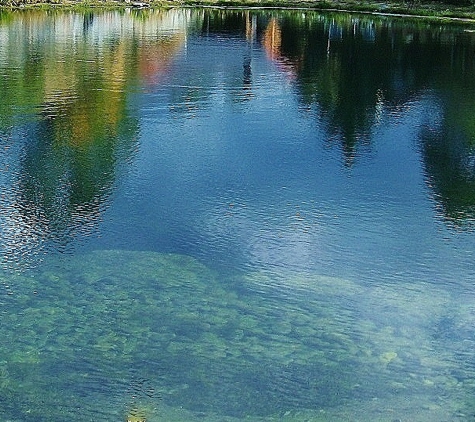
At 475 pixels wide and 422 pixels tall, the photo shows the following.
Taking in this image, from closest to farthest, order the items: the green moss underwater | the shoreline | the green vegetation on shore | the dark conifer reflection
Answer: the green moss underwater
the dark conifer reflection
the shoreline
the green vegetation on shore

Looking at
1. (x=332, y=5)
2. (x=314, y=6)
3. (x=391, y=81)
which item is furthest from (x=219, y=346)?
(x=314, y=6)

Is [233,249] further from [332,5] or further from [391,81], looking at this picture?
[332,5]

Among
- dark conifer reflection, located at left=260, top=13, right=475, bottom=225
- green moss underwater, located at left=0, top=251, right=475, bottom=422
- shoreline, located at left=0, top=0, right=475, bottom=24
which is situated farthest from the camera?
shoreline, located at left=0, top=0, right=475, bottom=24

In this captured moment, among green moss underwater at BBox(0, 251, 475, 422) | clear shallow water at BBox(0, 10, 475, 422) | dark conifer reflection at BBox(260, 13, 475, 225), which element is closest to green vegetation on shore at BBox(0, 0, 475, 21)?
dark conifer reflection at BBox(260, 13, 475, 225)

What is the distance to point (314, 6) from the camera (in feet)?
173

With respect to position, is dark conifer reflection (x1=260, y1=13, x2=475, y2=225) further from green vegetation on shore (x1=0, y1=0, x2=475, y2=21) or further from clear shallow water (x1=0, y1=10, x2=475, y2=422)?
green vegetation on shore (x1=0, y1=0, x2=475, y2=21)

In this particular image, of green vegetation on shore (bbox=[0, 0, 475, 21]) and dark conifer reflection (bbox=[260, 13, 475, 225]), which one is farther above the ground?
green vegetation on shore (bbox=[0, 0, 475, 21])

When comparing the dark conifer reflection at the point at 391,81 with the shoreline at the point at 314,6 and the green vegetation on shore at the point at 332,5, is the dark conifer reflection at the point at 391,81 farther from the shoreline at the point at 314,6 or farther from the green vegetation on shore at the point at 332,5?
the green vegetation on shore at the point at 332,5

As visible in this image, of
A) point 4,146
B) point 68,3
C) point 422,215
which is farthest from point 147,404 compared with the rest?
point 68,3

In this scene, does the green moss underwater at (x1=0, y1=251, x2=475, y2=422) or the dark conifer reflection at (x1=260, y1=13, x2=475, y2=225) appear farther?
the dark conifer reflection at (x1=260, y1=13, x2=475, y2=225)

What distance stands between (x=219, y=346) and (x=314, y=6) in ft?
153

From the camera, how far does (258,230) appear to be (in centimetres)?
1261

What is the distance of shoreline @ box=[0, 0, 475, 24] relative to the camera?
158 ft

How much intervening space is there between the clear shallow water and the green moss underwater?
0.03 meters
